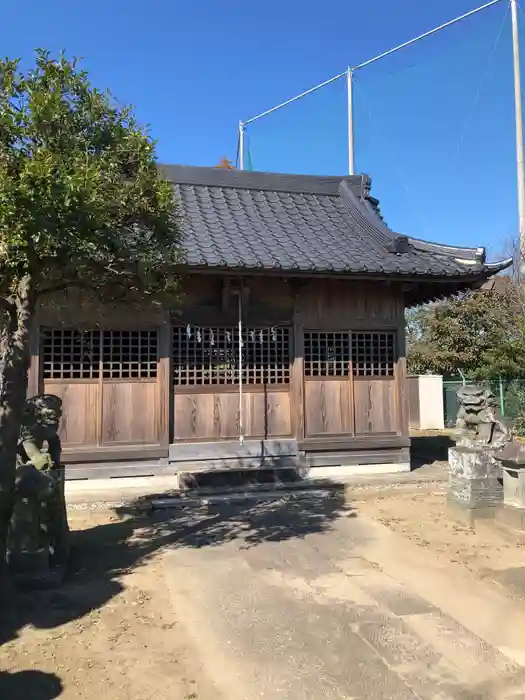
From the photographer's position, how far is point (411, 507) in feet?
25.0

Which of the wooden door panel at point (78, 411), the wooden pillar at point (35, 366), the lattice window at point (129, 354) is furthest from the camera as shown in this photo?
the lattice window at point (129, 354)

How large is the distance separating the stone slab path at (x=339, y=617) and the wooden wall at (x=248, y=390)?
8.72ft

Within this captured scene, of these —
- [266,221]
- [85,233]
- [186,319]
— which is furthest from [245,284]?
[85,233]

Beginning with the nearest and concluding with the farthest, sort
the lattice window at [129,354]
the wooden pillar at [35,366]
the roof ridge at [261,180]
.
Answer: the wooden pillar at [35,366], the lattice window at [129,354], the roof ridge at [261,180]

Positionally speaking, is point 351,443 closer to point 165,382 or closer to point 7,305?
point 165,382

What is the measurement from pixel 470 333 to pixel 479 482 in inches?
658

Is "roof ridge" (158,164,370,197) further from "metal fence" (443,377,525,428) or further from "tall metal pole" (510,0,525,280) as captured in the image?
"tall metal pole" (510,0,525,280)

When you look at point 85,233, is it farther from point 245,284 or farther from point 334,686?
point 245,284

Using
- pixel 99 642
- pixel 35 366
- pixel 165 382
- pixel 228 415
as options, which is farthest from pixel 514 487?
pixel 35 366

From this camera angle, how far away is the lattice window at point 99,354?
27.8ft

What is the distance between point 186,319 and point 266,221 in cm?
273

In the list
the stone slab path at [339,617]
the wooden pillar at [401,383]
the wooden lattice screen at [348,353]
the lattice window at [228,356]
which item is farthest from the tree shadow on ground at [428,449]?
the stone slab path at [339,617]

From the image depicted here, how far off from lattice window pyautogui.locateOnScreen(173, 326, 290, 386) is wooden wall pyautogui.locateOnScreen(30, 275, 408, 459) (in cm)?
14

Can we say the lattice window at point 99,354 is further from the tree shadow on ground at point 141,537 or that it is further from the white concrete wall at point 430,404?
the white concrete wall at point 430,404
